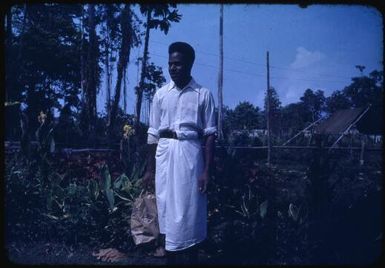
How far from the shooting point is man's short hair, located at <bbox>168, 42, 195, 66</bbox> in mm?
3170

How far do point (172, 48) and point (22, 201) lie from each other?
9.37 ft

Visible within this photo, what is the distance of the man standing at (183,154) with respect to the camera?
10.2ft

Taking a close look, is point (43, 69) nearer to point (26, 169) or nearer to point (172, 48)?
point (26, 169)

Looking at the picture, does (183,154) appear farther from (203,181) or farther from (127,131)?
(127,131)

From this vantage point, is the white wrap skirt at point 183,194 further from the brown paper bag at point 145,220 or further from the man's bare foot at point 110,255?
the man's bare foot at point 110,255

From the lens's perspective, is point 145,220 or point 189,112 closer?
point 189,112

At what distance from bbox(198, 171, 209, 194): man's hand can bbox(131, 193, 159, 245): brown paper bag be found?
76 centimetres

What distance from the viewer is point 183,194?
10.2 feet

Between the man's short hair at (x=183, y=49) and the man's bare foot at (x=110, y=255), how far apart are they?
2239mm

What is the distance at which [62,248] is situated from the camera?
4.20 meters

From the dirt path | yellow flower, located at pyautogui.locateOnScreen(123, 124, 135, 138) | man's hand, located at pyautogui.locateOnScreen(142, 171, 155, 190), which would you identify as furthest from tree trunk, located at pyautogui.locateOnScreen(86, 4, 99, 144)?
man's hand, located at pyautogui.locateOnScreen(142, 171, 155, 190)

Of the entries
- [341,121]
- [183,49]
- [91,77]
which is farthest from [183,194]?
[341,121]

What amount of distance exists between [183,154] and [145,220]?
3.34 ft

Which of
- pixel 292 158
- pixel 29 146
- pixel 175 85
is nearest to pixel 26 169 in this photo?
pixel 29 146
